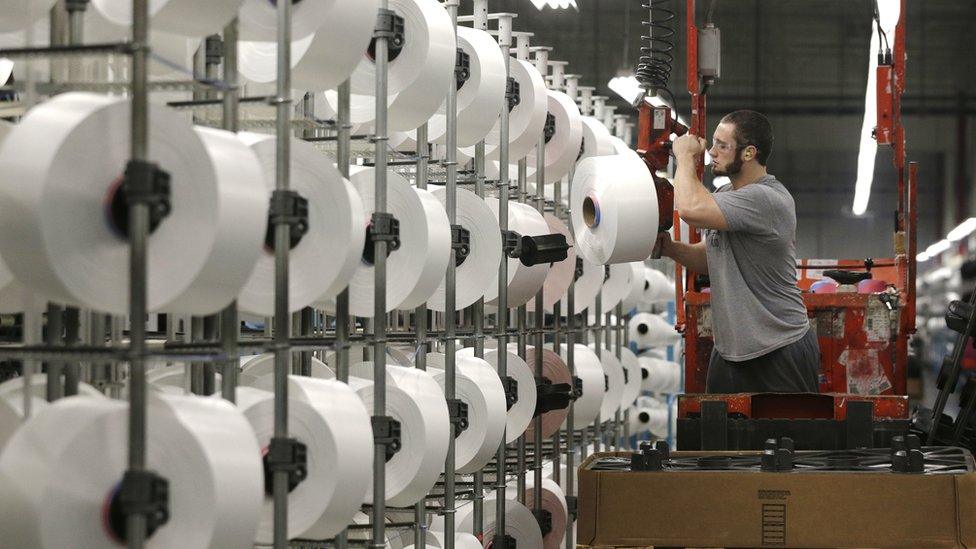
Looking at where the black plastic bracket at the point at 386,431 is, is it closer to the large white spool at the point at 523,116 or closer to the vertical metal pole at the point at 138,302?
the vertical metal pole at the point at 138,302

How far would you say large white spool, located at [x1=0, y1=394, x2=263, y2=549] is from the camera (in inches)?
119

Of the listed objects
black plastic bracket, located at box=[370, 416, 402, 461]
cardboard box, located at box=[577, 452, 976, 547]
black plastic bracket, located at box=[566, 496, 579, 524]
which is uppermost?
black plastic bracket, located at box=[370, 416, 402, 461]

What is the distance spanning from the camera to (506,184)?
6.50 metres

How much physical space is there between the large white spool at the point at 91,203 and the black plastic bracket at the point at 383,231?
1.65 m

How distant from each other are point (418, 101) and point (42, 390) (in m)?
1.96

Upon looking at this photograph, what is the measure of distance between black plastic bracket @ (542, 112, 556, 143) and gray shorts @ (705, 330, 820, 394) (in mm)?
2106

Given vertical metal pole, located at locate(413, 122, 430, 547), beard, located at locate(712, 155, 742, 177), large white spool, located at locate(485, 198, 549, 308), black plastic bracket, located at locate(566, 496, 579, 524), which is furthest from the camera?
black plastic bracket, located at locate(566, 496, 579, 524)

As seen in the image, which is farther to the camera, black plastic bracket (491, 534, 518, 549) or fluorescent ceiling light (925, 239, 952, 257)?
fluorescent ceiling light (925, 239, 952, 257)

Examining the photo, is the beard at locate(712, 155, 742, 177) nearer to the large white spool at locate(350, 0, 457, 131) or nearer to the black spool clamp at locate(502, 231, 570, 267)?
the black spool clamp at locate(502, 231, 570, 267)

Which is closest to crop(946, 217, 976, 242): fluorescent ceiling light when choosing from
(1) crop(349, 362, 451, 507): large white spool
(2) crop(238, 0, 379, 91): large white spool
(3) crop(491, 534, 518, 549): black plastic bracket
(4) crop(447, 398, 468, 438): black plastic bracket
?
(3) crop(491, 534, 518, 549): black plastic bracket

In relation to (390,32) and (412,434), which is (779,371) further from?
(390,32)

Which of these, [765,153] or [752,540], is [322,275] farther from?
[765,153]

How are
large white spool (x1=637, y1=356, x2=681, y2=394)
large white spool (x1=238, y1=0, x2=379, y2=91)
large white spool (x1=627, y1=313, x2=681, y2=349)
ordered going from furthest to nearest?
1. large white spool (x1=637, y1=356, x2=681, y2=394)
2. large white spool (x1=627, y1=313, x2=681, y2=349)
3. large white spool (x1=238, y1=0, x2=379, y2=91)

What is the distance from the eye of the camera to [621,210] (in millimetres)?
5793
